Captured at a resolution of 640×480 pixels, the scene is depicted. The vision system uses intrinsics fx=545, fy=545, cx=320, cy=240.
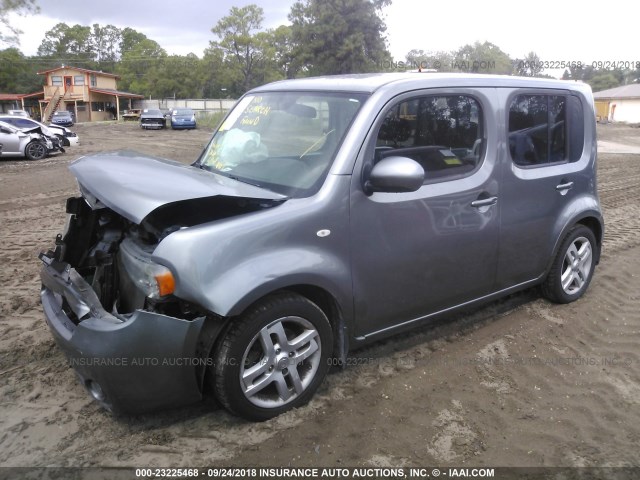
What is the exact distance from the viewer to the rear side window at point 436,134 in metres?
3.44

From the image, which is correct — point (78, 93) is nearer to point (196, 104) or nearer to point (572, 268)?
point (196, 104)

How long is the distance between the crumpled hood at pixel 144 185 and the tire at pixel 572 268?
9.24 ft

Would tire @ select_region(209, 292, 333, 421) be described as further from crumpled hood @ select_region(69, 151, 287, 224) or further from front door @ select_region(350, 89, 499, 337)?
crumpled hood @ select_region(69, 151, 287, 224)

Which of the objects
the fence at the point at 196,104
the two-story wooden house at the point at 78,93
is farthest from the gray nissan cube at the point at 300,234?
the two-story wooden house at the point at 78,93

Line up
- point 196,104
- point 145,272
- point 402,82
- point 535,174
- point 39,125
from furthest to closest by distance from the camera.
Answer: point 196,104 → point 39,125 → point 535,174 → point 402,82 → point 145,272

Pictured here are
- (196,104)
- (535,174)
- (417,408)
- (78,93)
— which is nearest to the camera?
(417,408)

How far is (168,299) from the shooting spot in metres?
2.74

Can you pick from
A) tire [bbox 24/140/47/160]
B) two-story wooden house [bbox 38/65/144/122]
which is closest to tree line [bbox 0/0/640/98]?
two-story wooden house [bbox 38/65/144/122]

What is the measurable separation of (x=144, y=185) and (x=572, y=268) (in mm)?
3767

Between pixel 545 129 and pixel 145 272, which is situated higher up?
pixel 545 129

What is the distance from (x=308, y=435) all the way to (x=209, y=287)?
1010 mm

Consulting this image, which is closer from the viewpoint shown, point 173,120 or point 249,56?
point 173,120

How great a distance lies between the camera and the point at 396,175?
3037 mm

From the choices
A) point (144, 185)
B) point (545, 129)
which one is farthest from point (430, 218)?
point (144, 185)
